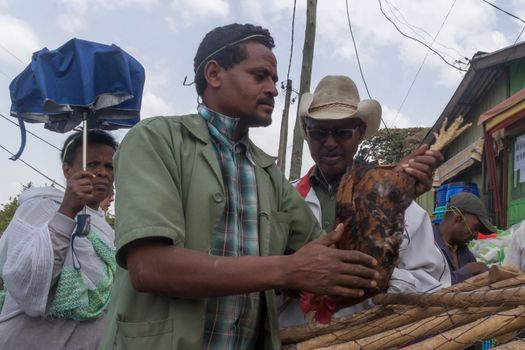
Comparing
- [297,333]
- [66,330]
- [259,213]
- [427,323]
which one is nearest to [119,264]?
[259,213]

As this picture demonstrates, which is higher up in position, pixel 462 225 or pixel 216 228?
pixel 216 228

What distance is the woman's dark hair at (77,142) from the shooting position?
Answer: 10.6 ft

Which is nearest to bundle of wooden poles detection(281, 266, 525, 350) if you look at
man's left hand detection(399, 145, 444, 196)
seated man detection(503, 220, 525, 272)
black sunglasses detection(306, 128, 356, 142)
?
man's left hand detection(399, 145, 444, 196)

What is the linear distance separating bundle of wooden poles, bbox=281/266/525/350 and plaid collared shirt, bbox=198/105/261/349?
211 mm

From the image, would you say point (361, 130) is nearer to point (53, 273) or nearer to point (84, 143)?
point (84, 143)

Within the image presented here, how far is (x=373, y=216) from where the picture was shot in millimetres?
1768

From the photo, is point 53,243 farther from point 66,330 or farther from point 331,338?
point 331,338

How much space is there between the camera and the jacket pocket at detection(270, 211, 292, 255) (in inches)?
77.4

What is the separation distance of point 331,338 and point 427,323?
316 millimetres

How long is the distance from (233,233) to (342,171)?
1.16 m

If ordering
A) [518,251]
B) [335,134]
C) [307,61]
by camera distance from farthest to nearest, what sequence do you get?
1. [307,61]
2. [518,251]
3. [335,134]

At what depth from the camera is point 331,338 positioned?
189 cm

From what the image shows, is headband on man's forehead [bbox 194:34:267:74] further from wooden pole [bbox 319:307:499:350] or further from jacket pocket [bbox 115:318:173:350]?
wooden pole [bbox 319:307:499:350]

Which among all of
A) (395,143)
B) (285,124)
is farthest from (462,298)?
(395,143)
